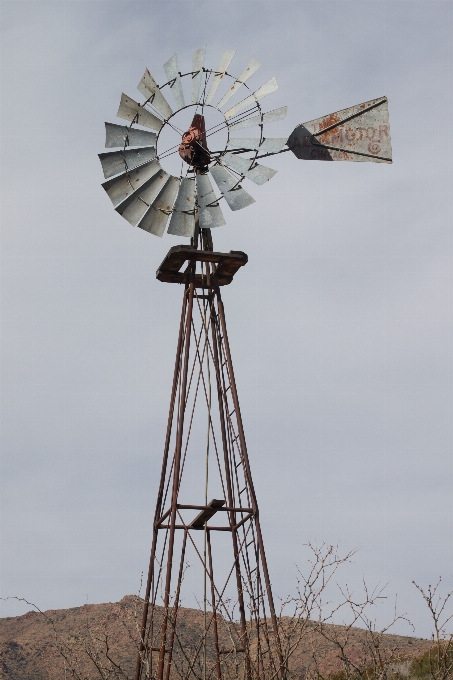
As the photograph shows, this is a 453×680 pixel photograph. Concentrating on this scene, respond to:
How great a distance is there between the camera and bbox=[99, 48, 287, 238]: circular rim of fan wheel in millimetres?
10082

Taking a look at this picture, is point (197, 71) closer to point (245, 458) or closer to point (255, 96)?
point (255, 96)

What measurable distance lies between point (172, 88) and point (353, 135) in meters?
2.38

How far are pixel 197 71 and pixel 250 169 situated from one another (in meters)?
1.62

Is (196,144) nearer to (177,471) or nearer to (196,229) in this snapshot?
(196,229)

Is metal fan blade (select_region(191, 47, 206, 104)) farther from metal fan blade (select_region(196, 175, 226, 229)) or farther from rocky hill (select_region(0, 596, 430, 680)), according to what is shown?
rocky hill (select_region(0, 596, 430, 680))

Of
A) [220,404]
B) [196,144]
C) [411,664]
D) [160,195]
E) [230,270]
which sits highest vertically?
[196,144]

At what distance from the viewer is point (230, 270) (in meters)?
10.5

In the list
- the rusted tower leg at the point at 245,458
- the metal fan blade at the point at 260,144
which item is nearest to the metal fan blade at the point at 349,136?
the metal fan blade at the point at 260,144

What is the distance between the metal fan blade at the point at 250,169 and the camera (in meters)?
9.98

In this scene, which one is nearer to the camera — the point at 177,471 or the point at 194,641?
the point at 177,471

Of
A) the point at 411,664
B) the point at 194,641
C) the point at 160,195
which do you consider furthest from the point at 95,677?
the point at 160,195

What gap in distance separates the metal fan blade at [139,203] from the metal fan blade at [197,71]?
1.23m

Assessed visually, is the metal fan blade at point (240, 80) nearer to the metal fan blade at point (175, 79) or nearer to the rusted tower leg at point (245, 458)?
the metal fan blade at point (175, 79)

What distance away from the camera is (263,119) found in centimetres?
1030
